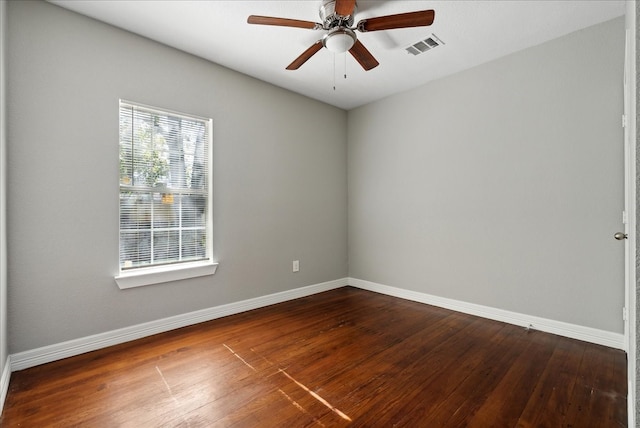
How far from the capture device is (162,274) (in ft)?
8.73

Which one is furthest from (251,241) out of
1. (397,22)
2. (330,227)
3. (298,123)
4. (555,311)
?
(555,311)

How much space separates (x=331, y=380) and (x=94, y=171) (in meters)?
2.43

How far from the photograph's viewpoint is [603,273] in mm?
2422

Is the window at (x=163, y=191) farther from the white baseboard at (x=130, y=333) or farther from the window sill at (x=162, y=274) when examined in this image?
the white baseboard at (x=130, y=333)

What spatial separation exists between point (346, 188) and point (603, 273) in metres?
2.99

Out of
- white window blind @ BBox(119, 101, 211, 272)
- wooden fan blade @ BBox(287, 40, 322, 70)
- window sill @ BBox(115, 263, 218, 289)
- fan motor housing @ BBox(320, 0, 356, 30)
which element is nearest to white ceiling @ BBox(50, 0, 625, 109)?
fan motor housing @ BBox(320, 0, 356, 30)

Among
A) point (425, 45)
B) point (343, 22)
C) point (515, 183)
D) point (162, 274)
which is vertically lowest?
point (162, 274)

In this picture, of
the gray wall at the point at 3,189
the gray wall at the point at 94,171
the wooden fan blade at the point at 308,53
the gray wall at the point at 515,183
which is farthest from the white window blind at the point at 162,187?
the gray wall at the point at 515,183

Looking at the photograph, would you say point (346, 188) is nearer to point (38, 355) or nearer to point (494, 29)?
point (494, 29)

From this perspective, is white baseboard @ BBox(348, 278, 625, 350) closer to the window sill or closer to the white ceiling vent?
the window sill

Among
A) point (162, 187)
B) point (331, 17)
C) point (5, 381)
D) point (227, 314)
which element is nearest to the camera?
point (5, 381)

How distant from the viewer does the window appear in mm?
2562

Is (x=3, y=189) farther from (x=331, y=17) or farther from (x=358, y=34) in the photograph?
(x=358, y=34)

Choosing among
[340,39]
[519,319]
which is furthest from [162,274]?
[519,319]
